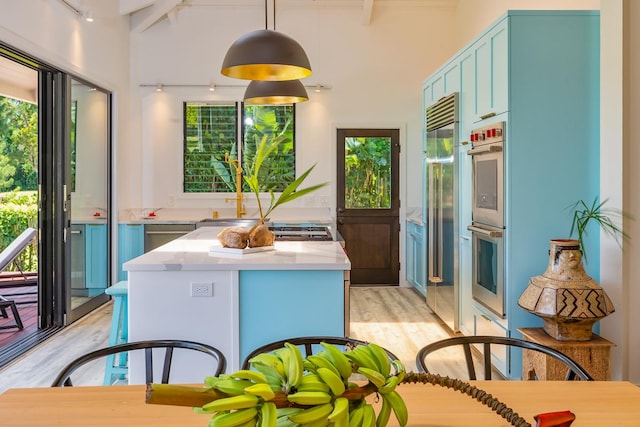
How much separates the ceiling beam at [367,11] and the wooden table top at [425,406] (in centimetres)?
546

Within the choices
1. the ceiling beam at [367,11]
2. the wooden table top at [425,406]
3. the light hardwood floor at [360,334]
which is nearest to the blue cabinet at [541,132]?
the light hardwood floor at [360,334]

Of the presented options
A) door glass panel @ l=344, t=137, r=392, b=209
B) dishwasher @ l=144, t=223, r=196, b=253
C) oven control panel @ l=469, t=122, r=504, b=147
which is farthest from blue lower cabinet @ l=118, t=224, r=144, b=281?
oven control panel @ l=469, t=122, r=504, b=147

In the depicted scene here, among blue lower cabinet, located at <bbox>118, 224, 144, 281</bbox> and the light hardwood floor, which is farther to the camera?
blue lower cabinet, located at <bbox>118, 224, 144, 281</bbox>

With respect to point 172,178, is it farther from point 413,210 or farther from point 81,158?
point 413,210

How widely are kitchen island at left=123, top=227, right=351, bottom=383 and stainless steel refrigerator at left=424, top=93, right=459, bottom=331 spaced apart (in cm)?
182

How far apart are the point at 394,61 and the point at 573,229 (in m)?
3.89

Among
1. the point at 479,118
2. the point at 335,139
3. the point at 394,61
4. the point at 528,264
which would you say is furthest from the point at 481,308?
the point at 394,61

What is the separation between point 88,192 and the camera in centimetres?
523

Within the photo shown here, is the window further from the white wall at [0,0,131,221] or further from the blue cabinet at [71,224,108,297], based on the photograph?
the blue cabinet at [71,224,108,297]

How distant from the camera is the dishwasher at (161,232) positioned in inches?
233

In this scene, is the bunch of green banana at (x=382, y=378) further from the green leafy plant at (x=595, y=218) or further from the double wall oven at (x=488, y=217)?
the double wall oven at (x=488, y=217)

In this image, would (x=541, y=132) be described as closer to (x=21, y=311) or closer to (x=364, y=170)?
(x=364, y=170)

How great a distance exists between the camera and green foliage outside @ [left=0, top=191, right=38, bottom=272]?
6660 millimetres

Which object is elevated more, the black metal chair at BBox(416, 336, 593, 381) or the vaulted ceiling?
the vaulted ceiling
